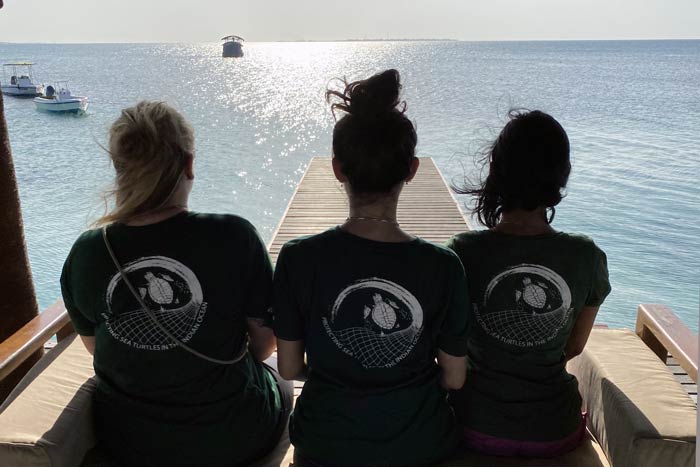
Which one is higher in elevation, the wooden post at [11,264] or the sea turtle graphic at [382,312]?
the sea turtle graphic at [382,312]

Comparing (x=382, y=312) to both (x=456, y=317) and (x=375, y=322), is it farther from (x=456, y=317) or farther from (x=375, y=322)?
(x=456, y=317)

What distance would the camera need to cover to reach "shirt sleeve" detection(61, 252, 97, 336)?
1.67 m

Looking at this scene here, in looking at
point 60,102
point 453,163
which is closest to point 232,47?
point 60,102

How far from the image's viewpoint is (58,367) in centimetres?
197

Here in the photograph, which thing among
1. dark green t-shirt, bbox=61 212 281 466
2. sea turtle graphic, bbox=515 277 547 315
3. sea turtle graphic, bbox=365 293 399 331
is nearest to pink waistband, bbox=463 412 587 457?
sea turtle graphic, bbox=515 277 547 315

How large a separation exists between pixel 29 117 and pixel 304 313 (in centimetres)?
2641

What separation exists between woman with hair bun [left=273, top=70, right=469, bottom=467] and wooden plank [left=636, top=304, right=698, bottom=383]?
834 mm

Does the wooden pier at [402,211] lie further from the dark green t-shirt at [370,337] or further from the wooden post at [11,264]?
the dark green t-shirt at [370,337]

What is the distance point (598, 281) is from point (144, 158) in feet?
4.19

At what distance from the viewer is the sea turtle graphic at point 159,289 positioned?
5.16 ft

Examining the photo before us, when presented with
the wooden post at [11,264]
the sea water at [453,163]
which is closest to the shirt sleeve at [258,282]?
the sea water at [453,163]

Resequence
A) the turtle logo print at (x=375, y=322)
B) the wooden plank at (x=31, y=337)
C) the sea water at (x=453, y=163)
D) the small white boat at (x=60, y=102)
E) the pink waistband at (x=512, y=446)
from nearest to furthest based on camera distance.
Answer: the turtle logo print at (x=375, y=322)
the pink waistband at (x=512, y=446)
the wooden plank at (x=31, y=337)
the sea water at (x=453, y=163)
the small white boat at (x=60, y=102)

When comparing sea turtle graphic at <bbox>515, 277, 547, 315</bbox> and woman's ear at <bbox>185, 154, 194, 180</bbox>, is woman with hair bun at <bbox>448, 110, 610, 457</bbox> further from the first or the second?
woman's ear at <bbox>185, 154, 194, 180</bbox>

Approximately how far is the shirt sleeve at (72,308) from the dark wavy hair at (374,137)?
2.64ft
